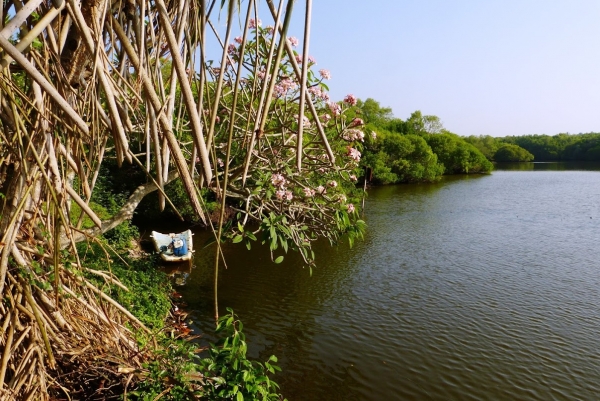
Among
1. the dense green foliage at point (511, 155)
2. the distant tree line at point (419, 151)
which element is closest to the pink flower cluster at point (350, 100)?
the distant tree line at point (419, 151)

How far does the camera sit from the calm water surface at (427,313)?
6242 millimetres

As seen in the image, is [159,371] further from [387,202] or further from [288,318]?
[387,202]

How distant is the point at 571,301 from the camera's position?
920cm

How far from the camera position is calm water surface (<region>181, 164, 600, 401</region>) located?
6242mm

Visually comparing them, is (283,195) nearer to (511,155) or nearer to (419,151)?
(419,151)

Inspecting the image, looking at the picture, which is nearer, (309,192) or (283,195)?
(283,195)

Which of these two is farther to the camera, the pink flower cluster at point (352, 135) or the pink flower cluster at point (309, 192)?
the pink flower cluster at point (352, 135)

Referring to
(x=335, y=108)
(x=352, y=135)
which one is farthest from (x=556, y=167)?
(x=335, y=108)

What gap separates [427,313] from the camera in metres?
8.47

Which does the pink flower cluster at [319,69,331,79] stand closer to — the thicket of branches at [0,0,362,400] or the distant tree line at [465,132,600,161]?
the thicket of branches at [0,0,362,400]

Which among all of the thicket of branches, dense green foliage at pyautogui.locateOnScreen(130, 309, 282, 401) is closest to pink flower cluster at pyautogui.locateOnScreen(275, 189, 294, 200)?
dense green foliage at pyautogui.locateOnScreen(130, 309, 282, 401)

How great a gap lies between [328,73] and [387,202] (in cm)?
1888

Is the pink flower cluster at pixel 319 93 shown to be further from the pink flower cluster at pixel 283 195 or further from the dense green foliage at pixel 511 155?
the dense green foliage at pixel 511 155

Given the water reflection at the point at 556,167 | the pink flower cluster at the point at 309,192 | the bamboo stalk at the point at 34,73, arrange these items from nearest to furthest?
the bamboo stalk at the point at 34,73
the pink flower cluster at the point at 309,192
the water reflection at the point at 556,167
